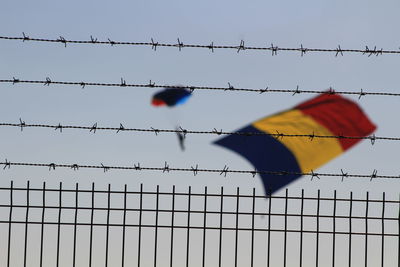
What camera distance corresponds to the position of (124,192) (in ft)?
37.4

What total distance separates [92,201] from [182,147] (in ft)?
9.23

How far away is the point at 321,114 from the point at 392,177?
11184mm

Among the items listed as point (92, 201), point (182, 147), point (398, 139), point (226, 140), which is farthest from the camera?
point (226, 140)

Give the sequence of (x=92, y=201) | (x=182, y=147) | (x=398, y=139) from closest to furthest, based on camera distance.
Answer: (x=182, y=147) → (x=398, y=139) → (x=92, y=201)

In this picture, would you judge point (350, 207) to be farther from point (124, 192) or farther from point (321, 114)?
point (321, 114)

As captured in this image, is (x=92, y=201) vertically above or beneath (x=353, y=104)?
beneath

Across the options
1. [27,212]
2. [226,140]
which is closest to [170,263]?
[27,212]

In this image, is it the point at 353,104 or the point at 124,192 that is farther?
the point at 353,104

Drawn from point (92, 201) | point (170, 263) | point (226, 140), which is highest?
point (226, 140)

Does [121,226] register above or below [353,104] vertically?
below

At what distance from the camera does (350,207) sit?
38.1 feet

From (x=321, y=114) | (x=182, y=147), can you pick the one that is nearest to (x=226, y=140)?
(x=321, y=114)

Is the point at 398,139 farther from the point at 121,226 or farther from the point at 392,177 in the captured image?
the point at 121,226

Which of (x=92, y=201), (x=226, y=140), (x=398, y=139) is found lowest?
(x=92, y=201)
